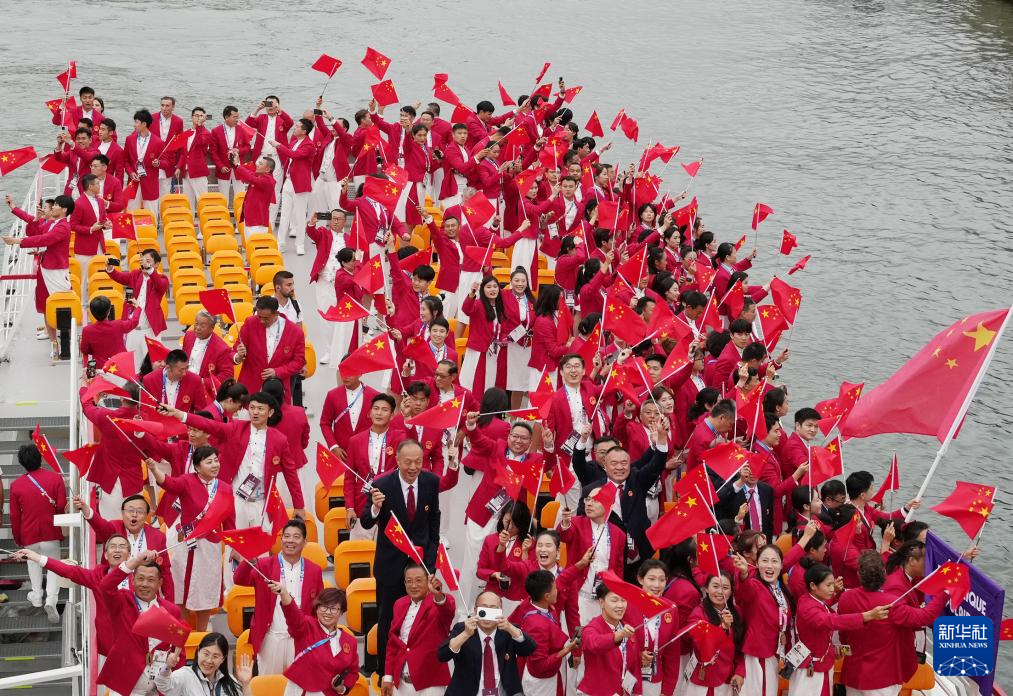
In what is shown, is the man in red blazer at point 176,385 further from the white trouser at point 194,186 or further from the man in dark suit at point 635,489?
the white trouser at point 194,186

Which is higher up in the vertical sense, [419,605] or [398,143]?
[398,143]

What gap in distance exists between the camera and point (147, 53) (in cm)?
3544

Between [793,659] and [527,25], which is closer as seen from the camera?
[793,659]

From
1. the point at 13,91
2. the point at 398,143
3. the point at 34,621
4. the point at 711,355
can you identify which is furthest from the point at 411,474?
the point at 13,91

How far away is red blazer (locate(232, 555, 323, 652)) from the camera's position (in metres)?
8.31

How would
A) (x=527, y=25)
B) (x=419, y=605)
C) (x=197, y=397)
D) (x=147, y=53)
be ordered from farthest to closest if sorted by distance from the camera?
1. (x=527, y=25)
2. (x=147, y=53)
3. (x=197, y=397)
4. (x=419, y=605)

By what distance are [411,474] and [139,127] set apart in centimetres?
932

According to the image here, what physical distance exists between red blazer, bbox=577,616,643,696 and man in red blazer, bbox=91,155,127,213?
900 cm

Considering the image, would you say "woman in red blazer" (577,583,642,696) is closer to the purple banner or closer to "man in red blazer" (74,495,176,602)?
the purple banner

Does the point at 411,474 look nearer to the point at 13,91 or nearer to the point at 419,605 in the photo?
the point at 419,605

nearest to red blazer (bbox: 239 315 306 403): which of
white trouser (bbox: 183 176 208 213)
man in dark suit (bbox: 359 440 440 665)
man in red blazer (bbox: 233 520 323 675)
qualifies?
man in dark suit (bbox: 359 440 440 665)

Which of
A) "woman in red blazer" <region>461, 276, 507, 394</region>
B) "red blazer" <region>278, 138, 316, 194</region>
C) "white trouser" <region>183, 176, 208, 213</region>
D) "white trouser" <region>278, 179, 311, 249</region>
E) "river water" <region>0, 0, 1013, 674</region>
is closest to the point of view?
"woman in red blazer" <region>461, 276, 507, 394</region>

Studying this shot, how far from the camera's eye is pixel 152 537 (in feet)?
28.7

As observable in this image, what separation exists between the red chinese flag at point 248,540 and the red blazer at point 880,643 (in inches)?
145
